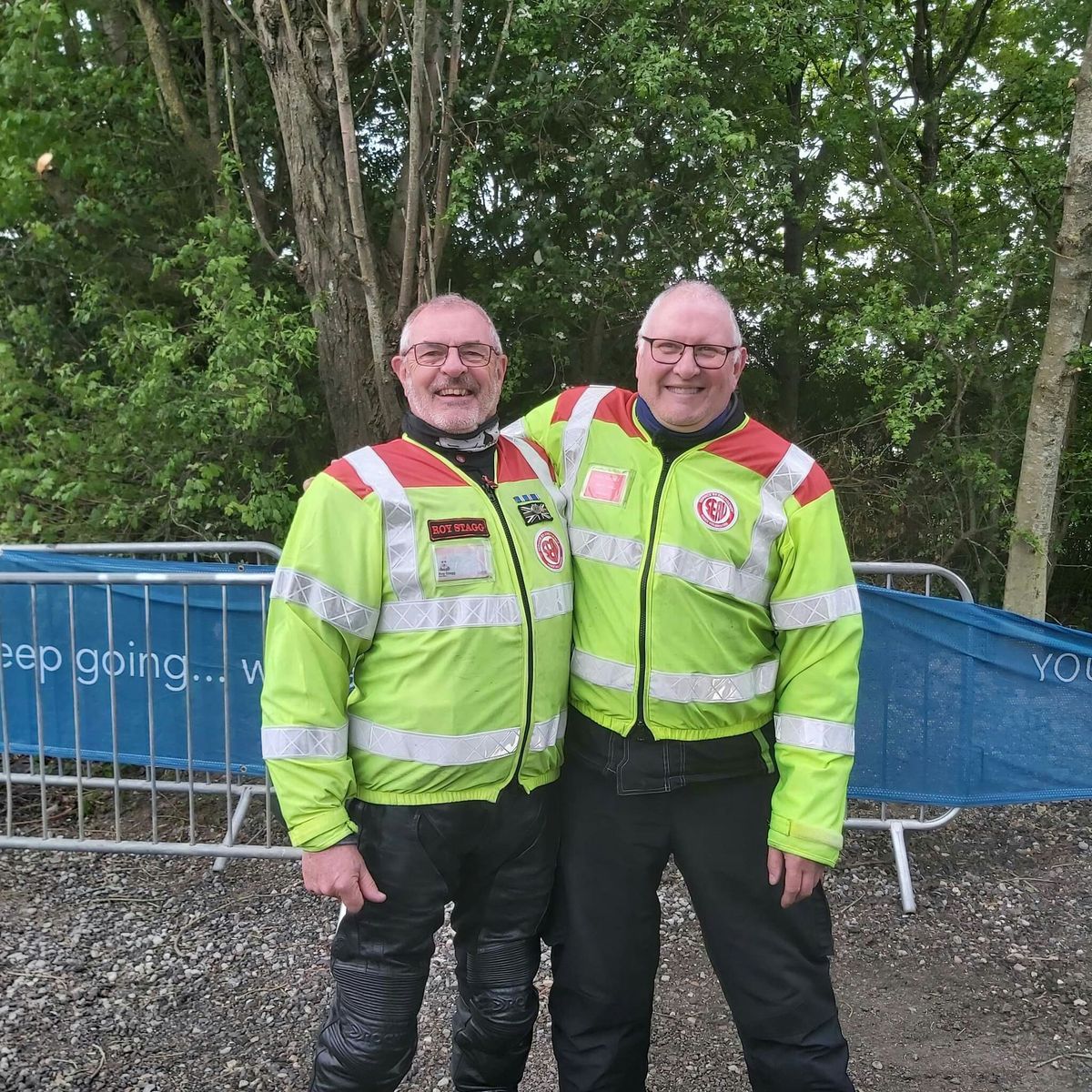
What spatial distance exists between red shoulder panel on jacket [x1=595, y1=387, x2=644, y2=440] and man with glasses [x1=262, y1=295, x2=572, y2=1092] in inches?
12.4

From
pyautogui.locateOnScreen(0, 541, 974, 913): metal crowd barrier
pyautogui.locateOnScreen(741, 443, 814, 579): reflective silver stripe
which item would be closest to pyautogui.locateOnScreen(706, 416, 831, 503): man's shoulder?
pyautogui.locateOnScreen(741, 443, 814, 579): reflective silver stripe

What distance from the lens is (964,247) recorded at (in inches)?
259

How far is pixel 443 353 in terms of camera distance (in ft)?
7.25

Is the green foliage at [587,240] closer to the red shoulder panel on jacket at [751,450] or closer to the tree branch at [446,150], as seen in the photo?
the tree branch at [446,150]

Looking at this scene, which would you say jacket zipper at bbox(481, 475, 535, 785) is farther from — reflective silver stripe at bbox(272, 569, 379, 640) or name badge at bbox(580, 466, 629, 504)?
reflective silver stripe at bbox(272, 569, 379, 640)

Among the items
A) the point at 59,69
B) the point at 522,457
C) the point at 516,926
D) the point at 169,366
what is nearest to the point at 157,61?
the point at 59,69

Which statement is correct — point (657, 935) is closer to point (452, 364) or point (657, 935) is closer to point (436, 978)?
point (436, 978)

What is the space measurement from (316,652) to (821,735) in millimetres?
1241

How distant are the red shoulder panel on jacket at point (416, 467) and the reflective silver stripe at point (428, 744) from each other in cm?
59

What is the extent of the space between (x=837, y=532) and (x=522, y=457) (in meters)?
0.84

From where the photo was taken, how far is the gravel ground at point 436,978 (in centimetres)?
289

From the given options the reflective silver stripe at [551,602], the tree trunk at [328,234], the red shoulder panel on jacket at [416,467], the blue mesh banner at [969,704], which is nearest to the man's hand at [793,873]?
A: the reflective silver stripe at [551,602]

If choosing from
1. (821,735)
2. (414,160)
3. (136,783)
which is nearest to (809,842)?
(821,735)

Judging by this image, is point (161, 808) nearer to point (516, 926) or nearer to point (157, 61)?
point (516, 926)
